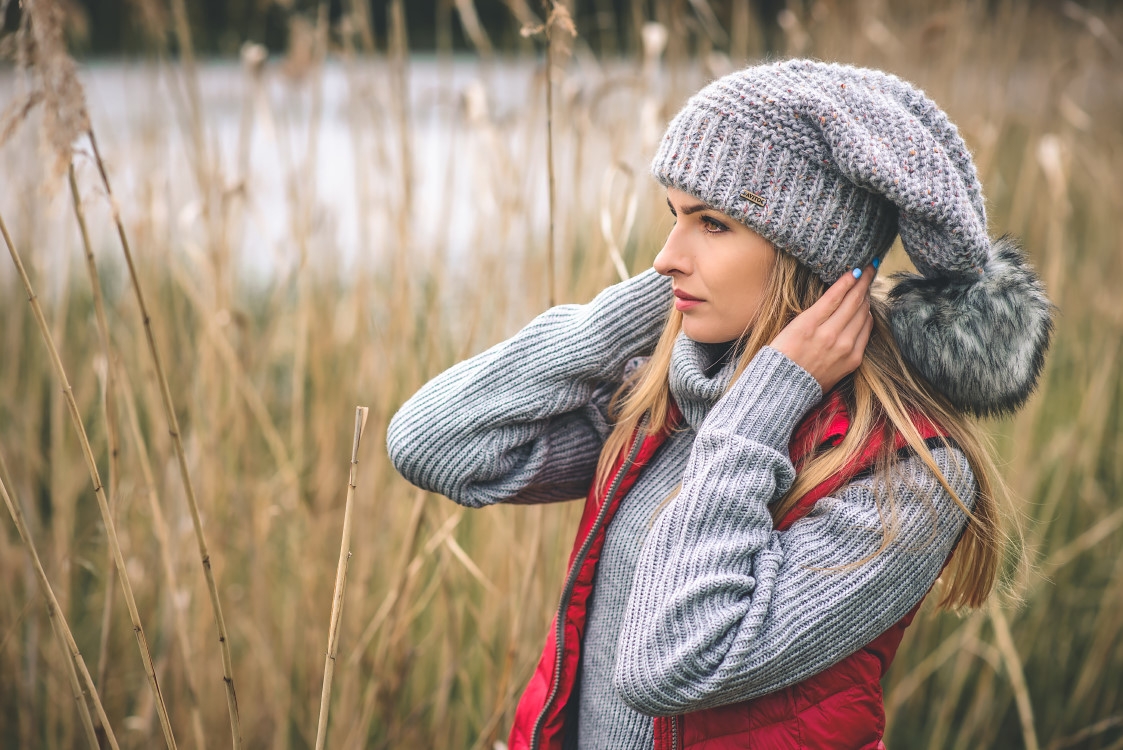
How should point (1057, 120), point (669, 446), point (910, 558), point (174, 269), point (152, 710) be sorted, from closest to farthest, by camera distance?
point (910, 558) < point (669, 446) < point (152, 710) < point (174, 269) < point (1057, 120)

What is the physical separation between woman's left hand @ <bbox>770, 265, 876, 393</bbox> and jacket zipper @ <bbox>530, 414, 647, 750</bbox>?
0.80ft

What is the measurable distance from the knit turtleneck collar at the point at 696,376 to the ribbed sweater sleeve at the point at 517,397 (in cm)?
11

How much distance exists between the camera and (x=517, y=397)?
121 centimetres

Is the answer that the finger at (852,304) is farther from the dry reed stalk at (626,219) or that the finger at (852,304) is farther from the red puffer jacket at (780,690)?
the dry reed stalk at (626,219)

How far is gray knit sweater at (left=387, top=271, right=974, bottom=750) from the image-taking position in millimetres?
925

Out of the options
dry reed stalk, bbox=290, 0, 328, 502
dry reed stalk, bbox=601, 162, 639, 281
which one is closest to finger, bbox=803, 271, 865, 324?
dry reed stalk, bbox=601, 162, 639, 281

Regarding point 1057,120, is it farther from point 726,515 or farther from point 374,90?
point 726,515

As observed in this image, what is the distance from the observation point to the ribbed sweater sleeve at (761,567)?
36.1 inches

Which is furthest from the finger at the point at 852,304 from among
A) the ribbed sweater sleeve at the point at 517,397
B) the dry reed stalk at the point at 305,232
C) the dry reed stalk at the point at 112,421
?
the dry reed stalk at the point at 305,232

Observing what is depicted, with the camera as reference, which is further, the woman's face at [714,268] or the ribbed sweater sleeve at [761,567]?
the woman's face at [714,268]

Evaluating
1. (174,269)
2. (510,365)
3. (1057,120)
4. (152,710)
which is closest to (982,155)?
(1057,120)

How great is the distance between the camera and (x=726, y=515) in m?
0.97

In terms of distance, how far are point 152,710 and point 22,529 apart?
35.2 inches

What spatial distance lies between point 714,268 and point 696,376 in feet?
0.44
